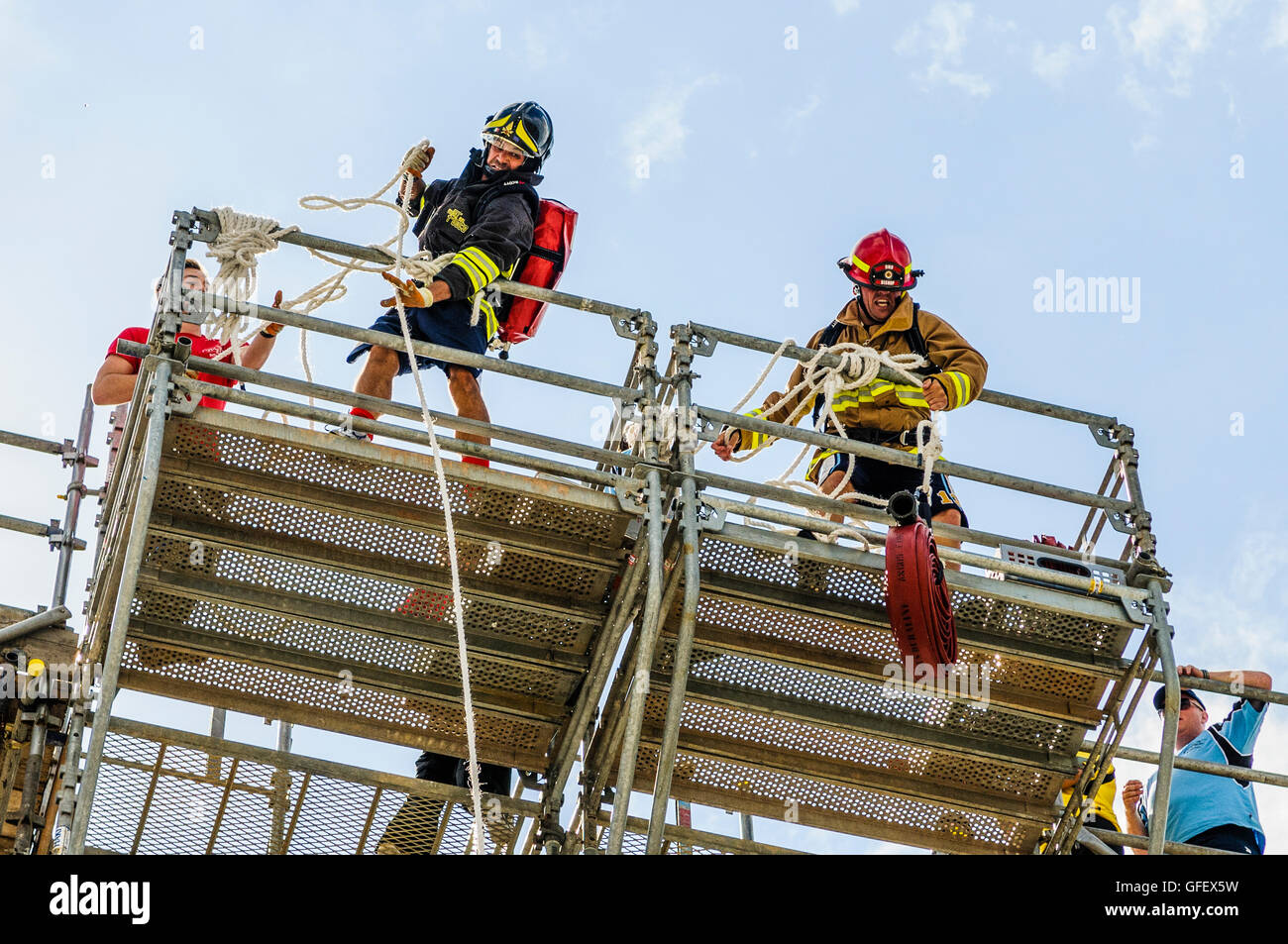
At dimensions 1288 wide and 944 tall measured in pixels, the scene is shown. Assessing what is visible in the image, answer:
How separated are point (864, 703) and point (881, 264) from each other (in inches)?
109

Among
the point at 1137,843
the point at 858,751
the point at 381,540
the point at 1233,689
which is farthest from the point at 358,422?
the point at 1233,689

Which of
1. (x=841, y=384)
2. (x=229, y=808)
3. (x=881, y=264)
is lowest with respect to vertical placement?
(x=229, y=808)

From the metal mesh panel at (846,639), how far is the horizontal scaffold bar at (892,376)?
1348 millimetres

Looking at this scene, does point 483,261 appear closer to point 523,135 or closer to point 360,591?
point 523,135

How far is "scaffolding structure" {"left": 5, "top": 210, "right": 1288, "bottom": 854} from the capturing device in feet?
24.9

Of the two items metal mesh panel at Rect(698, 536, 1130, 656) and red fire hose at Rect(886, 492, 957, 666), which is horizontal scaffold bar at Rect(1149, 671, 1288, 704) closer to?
metal mesh panel at Rect(698, 536, 1130, 656)

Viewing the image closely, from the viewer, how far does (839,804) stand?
869 cm

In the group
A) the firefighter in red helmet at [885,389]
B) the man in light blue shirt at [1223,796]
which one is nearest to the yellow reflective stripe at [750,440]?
the firefighter in red helmet at [885,389]

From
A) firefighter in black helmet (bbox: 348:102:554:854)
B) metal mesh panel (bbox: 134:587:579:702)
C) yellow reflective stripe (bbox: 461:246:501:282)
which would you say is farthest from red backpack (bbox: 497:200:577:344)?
metal mesh panel (bbox: 134:587:579:702)

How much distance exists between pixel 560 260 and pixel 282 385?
2429 mm
